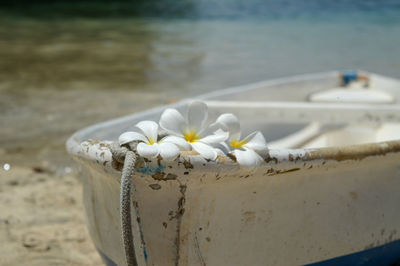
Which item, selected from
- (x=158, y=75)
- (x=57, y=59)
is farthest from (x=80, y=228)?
(x=57, y=59)

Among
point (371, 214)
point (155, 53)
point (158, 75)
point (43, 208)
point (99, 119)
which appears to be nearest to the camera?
point (371, 214)

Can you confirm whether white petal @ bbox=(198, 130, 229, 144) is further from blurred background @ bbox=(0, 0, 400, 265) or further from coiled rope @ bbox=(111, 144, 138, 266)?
blurred background @ bbox=(0, 0, 400, 265)

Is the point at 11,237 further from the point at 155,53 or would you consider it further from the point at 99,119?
the point at 155,53

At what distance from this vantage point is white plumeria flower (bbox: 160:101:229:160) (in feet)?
4.81

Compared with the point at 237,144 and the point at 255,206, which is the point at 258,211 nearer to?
the point at 255,206

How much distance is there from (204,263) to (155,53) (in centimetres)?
1004

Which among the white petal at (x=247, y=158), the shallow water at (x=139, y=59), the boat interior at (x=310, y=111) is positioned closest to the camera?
the white petal at (x=247, y=158)

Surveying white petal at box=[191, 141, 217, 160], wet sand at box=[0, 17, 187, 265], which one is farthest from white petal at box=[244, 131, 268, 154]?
wet sand at box=[0, 17, 187, 265]

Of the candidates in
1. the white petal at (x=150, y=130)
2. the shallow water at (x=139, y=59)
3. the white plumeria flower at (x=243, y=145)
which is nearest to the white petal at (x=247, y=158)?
the white plumeria flower at (x=243, y=145)

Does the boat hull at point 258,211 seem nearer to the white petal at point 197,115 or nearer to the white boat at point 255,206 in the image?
the white boat at point 255,206

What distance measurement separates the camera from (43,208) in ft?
10.3

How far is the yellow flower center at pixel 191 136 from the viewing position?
1.53 metres

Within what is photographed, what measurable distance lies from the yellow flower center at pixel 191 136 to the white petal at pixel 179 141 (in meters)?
0.05

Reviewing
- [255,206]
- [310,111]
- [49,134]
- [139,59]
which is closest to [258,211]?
[255,206]
